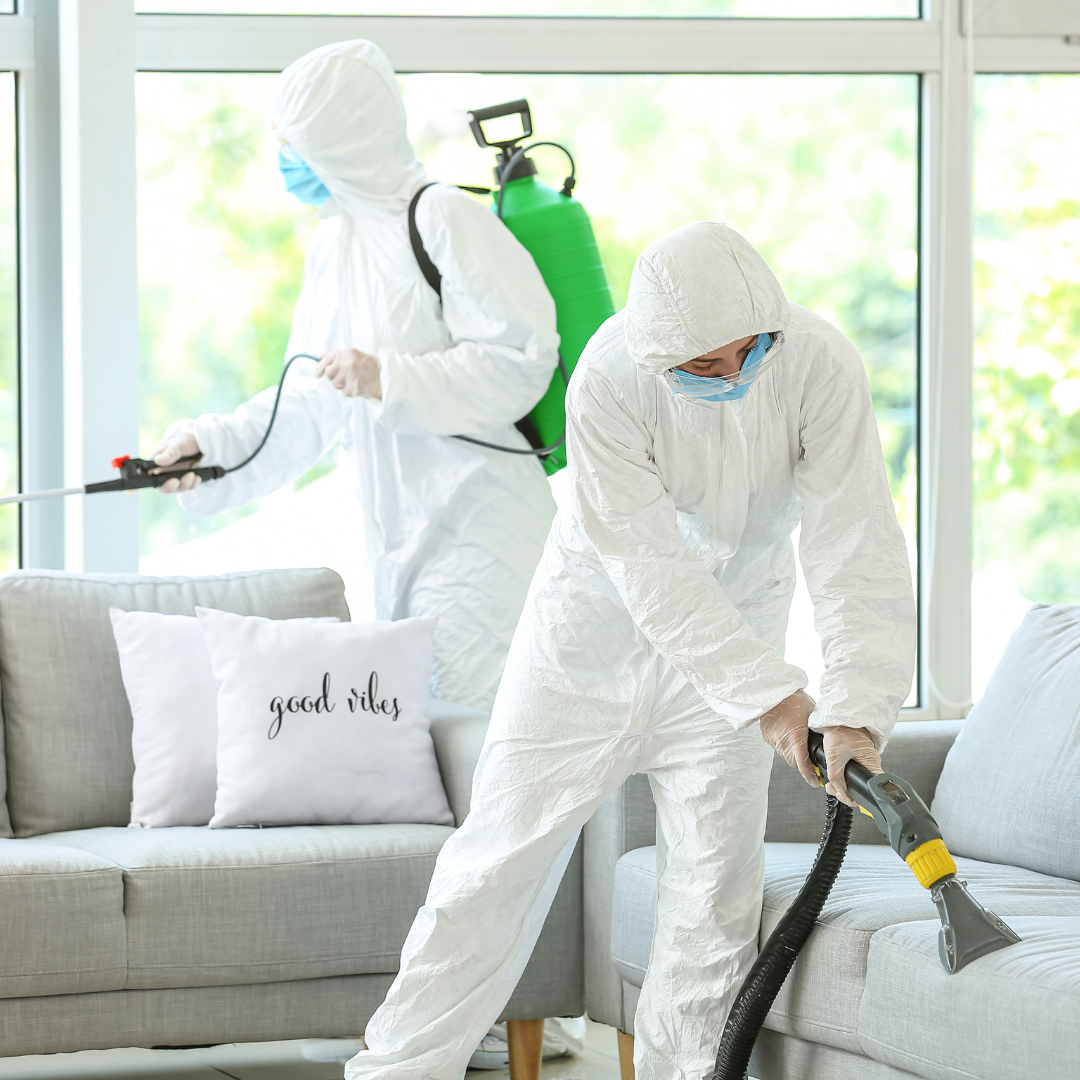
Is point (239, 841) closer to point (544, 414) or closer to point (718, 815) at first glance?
point (718, 815)

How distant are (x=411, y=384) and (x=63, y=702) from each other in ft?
2.87

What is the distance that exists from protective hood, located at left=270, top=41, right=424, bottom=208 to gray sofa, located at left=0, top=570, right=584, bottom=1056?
1015mm

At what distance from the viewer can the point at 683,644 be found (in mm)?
1774

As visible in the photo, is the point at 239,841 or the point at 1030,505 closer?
the point at 239,841

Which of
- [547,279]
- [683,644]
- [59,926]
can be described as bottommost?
[59,926]

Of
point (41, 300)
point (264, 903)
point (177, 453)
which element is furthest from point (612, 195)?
point (264, 903)

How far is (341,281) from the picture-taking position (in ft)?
9.50

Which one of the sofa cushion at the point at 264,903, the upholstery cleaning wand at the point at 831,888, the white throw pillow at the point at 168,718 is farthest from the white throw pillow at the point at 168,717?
the upholstery cleaning wand at the point at 831,888

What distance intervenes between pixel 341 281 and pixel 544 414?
501 millimetres

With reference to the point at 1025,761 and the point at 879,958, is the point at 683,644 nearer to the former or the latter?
the point at 879,958

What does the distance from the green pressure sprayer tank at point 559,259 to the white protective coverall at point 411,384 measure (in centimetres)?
4

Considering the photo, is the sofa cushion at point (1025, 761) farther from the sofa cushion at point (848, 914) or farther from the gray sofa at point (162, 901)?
the gray sofa at point (162, 901)

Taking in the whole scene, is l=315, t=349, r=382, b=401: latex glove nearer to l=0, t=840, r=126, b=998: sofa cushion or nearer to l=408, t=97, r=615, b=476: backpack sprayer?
l=408, t=97, r=615, b=476: backpack sprayer

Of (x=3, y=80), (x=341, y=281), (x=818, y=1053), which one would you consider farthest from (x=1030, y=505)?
(x=3, y=80)
